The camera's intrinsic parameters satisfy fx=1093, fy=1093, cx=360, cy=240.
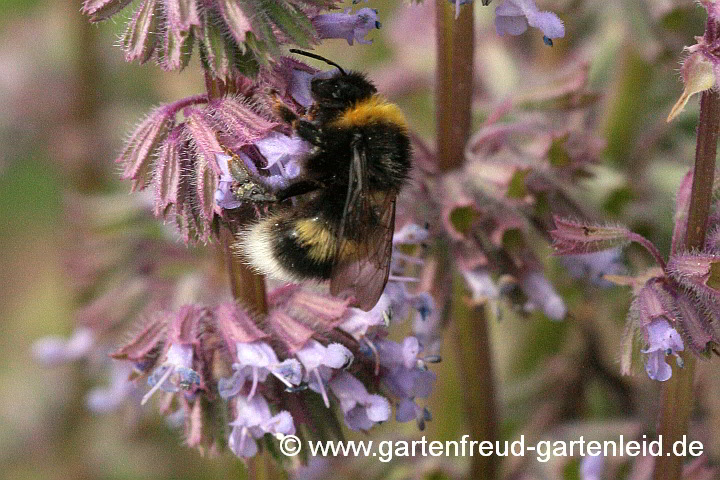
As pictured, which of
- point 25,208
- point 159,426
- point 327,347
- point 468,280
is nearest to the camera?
point 327,347

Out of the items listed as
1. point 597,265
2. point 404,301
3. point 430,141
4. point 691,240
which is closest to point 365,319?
point 404,301

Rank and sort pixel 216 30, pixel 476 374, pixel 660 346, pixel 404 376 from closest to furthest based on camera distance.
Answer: pixel 216 30 → pixel 660 346 → pixel 404 376 → pixel 476 374

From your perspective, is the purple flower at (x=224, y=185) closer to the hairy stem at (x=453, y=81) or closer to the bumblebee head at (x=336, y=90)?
the bumblebee head at (x=336, y=90)

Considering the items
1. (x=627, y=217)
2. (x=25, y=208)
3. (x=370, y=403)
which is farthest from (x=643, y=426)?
(x=25, y=208)

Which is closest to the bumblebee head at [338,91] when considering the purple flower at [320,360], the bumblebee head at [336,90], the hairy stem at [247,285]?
the bumblebee head at [336,90]

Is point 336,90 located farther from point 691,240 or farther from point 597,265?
point 597,265

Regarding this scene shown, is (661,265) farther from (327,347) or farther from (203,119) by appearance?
(203,119)
